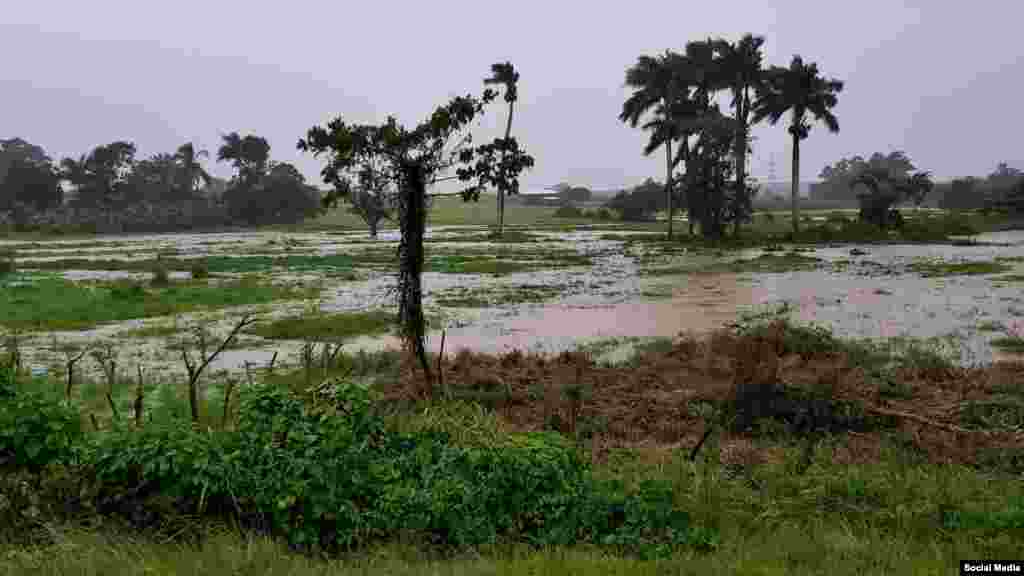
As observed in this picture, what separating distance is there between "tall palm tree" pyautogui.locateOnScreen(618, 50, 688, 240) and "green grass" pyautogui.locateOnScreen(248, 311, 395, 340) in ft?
127

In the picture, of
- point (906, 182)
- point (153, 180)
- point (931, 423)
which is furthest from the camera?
point (153, 180)

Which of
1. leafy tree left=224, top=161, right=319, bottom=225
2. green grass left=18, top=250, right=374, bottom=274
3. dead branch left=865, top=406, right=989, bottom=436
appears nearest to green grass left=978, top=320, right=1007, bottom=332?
dead branch left=865, top=406, right=989, bottom=436

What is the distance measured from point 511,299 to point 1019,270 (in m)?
18.2

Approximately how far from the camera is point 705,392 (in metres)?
9.69

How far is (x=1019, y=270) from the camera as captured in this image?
27.7 m

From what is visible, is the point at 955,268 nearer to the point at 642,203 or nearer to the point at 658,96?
the point at 658,96

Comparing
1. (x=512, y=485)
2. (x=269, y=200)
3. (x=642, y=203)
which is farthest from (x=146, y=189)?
(x=512, y=485)

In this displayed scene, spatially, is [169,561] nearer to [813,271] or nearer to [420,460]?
[420,460]

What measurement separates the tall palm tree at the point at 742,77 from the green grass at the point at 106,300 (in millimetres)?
33435

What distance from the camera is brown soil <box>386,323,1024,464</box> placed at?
7.69 metres

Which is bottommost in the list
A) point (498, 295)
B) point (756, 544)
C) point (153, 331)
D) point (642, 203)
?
point (153, 331)

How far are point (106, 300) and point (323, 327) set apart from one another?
333 inches

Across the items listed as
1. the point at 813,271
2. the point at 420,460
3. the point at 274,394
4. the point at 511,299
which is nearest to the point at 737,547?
the point at 420,460

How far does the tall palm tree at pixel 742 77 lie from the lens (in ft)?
167
